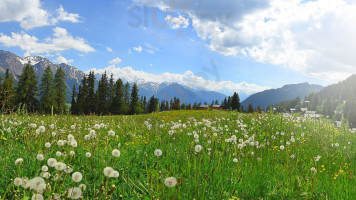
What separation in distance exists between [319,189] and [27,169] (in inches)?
161

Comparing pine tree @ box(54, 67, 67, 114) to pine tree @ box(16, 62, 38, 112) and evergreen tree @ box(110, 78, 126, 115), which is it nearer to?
pine tree @ box(16, 62, 38, 112)

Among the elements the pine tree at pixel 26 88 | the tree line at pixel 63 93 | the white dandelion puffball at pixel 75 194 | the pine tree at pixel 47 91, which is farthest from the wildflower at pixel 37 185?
the pine tree at pixel 47 91

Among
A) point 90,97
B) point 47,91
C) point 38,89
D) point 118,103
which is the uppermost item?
point 38,89

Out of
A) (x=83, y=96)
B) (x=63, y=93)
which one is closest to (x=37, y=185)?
(x=63, y=93)

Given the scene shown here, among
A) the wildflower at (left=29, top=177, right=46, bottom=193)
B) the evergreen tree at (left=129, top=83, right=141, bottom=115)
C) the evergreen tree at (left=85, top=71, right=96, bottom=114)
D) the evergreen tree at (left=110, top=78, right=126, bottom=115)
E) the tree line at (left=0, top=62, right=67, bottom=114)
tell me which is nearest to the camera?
the wildflower at (left=29, top=177, right=46, bottom=193)

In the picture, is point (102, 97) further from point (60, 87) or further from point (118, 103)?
point (60, 87)

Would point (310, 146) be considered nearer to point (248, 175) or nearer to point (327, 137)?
point (327, 137)

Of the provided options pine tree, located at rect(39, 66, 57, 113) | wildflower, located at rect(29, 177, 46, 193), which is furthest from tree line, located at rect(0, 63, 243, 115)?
wildflower, located at rect(29, 177, 46, 193)

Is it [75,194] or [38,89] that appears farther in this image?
[38,89]

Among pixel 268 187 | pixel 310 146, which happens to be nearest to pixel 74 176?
pixel 268 187

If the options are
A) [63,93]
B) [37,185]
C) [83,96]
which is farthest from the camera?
[83,96]

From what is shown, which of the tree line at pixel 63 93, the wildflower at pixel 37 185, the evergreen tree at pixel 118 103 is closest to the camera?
the wildflower at pixel 37 185

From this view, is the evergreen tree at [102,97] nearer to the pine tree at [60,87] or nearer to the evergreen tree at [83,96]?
the evergreen tree at [83,96]

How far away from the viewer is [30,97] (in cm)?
5153
